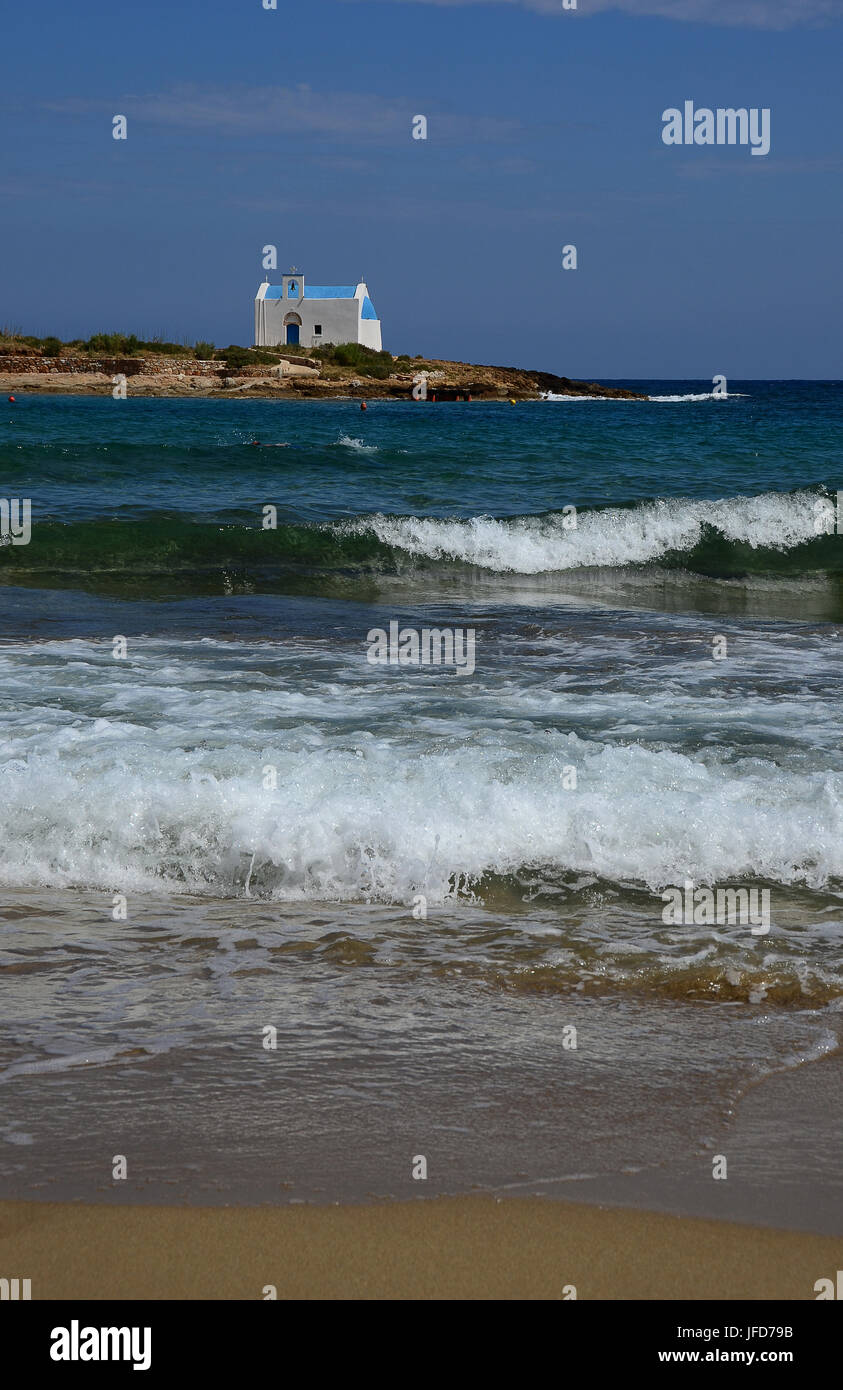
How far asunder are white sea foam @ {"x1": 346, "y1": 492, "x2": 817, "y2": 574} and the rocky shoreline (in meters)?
42.9

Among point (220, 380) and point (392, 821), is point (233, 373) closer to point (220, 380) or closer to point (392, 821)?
point (220, 380)

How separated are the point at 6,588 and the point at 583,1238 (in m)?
9.85

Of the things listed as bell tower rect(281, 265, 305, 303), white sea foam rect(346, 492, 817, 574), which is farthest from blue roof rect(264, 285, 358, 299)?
white sea foam rect(346, 492, 817, 574)

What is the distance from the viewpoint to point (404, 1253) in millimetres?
2303

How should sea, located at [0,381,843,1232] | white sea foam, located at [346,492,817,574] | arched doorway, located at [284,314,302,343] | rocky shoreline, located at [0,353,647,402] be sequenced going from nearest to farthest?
1. sea, located at [0,381,843,1232]
2. white sea foam, located at [346,492,817,574]
3. rocky shoreline, located at [0,353,647,402]
4. arched doorway, located at [284,314,302,343]

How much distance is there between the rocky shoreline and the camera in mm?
54219

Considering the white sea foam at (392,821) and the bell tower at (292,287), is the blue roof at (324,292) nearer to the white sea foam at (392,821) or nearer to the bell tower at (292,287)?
the bell tower at (292,287)

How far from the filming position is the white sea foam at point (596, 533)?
44.1 ft

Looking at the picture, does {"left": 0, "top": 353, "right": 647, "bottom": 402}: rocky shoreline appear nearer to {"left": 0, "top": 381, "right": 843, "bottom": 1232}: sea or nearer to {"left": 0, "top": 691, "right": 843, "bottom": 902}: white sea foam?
{"left": 0, "top": 381, "right": 843, "bottom": 1232}: sea

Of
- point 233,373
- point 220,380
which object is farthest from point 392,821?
point 233,373

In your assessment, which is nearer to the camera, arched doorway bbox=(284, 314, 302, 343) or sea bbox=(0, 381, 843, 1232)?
sea bbox=(0, 381, 843, 1232)

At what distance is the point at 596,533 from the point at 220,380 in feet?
154

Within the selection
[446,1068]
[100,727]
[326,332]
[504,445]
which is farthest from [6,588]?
[326,332]

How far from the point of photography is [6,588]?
36.1ft
